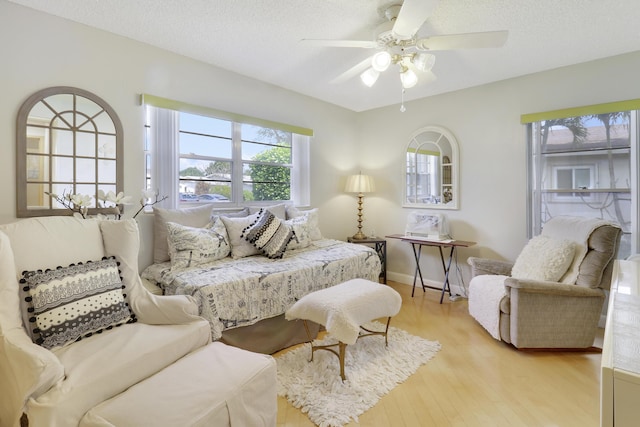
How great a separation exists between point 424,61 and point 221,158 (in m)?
2.14

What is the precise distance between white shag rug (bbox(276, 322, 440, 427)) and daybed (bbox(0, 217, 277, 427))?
40 centimetres

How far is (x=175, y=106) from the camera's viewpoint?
111 inches

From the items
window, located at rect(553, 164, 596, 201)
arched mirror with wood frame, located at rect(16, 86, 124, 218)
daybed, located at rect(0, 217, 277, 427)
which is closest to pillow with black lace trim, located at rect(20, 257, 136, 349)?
daybed, located at rect(0, 217, 277, 427)

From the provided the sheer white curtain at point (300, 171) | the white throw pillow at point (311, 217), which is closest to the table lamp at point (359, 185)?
the sheer white curtain at point (300, 171)

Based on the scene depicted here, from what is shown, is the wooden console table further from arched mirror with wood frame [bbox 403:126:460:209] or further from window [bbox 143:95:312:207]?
window [bbox 143:95:312:207]

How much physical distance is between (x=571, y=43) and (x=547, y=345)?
2.42 m

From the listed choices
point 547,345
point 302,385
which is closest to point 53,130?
point 302,385

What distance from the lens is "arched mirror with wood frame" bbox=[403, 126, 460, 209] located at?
3.86 meters

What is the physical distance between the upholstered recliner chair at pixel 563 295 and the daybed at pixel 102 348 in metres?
1.93

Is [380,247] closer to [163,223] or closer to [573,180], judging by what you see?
[573,180]

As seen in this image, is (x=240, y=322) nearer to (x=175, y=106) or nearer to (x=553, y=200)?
(x=175, y=106)

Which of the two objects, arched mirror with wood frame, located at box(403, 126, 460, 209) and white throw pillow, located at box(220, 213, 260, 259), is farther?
arched mirror with wood frame, located at box(403, 126, 460, 209)

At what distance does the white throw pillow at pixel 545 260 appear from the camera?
2506mm

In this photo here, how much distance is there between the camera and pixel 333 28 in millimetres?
2338
